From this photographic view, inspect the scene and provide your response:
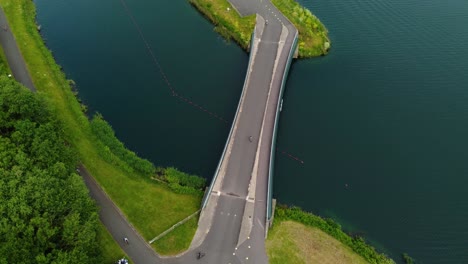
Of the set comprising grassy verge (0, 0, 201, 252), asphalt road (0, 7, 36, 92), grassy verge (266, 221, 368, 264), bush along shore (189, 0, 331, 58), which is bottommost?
grassy verge (266, 221, 368, 264)

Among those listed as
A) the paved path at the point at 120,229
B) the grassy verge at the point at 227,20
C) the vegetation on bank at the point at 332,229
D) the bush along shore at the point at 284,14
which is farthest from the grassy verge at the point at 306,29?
the paved path at the point at 120,229

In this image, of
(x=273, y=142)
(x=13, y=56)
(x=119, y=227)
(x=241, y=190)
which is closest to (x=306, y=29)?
(x=273, y=142)

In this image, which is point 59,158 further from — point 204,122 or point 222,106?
point 222,106

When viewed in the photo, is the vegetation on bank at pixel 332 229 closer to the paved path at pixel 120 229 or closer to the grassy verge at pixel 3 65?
the paved path at pixel 120 229

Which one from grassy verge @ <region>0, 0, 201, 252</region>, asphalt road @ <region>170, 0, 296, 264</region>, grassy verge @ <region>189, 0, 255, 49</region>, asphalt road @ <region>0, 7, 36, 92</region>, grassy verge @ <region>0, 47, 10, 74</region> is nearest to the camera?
asphalt road @ <region>170, 0, 296, 264</region>

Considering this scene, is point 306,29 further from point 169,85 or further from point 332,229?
point 332,229

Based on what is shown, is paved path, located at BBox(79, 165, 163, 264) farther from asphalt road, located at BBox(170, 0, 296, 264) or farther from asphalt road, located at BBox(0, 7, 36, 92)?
asphalt road, located at BBox(0, 7, 36, 92)

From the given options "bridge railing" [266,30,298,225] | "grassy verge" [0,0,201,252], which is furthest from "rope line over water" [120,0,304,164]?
"grassy verge" [0,0,201,252]

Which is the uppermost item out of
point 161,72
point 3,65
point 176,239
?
point 3,65
